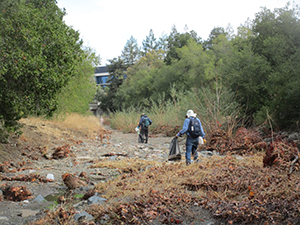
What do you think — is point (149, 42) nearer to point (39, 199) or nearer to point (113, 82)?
point (113, 82)

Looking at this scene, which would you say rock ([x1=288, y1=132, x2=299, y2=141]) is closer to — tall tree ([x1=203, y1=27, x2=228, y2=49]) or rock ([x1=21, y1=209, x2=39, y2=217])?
rock ([x1=21, y1=209, x2=39, y2=217])

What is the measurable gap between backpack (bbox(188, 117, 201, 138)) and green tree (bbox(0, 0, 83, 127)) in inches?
193

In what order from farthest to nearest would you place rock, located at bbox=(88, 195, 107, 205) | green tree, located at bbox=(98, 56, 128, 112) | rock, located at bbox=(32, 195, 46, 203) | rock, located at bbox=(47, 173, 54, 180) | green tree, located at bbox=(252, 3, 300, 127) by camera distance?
green tree, located at bbox=(98, 56, 128, 112) → green tree, located at bbox=(252, 3, 300, 127) → rock, located at bbox=(47, 173, 54, 180) → rock, located at bbox=(32, 195, 46, 203) → rock, located at bbox=(88, 195, 107, 205)

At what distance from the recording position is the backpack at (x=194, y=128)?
9164 millimetres

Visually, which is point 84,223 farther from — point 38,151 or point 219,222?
point 38,151

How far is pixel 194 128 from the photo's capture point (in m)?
9.17

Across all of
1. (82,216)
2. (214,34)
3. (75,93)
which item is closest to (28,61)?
(82,216)

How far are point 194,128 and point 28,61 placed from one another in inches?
215

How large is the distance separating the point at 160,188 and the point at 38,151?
7.41 metres

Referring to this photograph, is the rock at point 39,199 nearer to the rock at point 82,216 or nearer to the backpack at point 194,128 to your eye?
the rock at point 82,216

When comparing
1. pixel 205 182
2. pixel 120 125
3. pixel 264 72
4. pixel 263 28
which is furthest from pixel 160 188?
pixel 120 125

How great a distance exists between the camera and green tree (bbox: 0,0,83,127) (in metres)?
9.10

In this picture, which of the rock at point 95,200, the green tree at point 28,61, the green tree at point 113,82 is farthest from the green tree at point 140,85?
the rock at point 95,200

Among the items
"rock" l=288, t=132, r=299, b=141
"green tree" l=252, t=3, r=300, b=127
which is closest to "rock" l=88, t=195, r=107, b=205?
"rock" l=288, t=132, r=299, b=141
